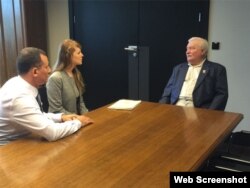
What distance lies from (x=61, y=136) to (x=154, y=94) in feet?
8.47

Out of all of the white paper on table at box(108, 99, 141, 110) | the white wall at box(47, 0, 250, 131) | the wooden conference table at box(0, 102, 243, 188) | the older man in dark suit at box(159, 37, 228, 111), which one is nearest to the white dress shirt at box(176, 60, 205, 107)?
the older man in dark suit at box(159, 37, 228, 111)

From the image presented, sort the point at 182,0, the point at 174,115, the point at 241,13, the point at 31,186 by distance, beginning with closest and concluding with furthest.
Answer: the point at 31,186 < the point at 174,115 < the point at 241,13 < the point at 182,0

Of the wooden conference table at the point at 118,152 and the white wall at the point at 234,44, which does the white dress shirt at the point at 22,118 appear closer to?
the wooden conference table at the point at 118,152

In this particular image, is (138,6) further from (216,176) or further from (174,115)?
(216,176)

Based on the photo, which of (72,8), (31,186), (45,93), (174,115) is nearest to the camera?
(31,186)

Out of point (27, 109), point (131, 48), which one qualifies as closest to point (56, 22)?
point (131, 48)

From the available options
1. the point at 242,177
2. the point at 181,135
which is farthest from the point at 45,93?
the point at 242,177

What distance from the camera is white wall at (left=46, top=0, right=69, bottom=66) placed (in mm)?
4633

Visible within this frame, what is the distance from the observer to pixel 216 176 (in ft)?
4.79

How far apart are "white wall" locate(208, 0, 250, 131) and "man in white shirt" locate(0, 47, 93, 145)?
2.23 metres

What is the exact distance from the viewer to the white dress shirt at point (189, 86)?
299 centimetres

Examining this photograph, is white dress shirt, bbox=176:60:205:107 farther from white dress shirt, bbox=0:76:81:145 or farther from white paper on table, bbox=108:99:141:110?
white dress shirt, bbox=0:76:81:145

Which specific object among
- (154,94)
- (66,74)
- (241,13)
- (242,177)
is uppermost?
(241,13)

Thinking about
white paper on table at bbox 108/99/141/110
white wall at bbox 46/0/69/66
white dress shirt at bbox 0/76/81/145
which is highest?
white wall at bbox 46/0/69/66
